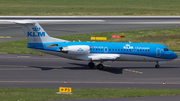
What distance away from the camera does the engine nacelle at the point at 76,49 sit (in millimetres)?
34688

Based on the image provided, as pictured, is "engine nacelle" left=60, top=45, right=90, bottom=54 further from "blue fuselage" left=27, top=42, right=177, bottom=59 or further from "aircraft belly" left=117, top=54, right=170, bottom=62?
"aircraft belly" left=117, top=54, right=170, bottom=62

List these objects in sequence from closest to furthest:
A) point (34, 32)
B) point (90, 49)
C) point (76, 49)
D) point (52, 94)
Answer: point (52, 94), point (34, 32), point (76, 49), point (90, 49)

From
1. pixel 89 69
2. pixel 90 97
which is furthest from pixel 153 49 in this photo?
pixel 90 97

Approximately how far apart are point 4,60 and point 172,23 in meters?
53.8

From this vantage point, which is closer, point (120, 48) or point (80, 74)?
point (80, 74)

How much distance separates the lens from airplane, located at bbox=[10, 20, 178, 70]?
114 ft

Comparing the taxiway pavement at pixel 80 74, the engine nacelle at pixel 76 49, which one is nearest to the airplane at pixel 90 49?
the engine nacelle at pixel 76 49

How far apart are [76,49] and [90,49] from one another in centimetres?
198

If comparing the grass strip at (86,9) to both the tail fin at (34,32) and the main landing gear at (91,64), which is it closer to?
the tail fin at (34,32)

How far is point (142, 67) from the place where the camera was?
38.3 m

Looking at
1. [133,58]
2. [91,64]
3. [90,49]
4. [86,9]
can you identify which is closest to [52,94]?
[90,49]

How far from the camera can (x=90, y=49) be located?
35.8m

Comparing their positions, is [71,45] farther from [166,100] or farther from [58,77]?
[166,100]

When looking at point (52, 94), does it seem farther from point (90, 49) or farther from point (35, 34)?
point (90, 49)
